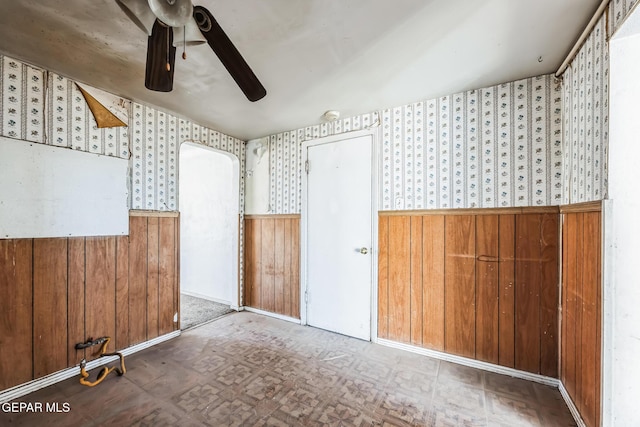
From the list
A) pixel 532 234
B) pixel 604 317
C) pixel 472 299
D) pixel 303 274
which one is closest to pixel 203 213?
pixel 303 274

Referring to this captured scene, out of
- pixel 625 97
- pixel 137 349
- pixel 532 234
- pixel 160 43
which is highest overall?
pixel 160 43

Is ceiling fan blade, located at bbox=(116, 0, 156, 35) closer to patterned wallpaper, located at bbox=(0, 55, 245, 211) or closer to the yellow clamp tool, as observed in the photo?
patterned wallpaper, located at bbox=(0, 55, 245, 211)

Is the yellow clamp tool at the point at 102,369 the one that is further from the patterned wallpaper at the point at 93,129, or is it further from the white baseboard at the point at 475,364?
the white baseboard at the point at 475,364

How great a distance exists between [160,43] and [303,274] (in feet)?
8.06

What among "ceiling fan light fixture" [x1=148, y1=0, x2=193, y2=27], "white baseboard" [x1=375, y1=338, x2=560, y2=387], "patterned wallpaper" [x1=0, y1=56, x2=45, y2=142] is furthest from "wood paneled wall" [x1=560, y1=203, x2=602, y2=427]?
"patterned wallpaper" [x1=0, y1=56, x2=45, y2=142]

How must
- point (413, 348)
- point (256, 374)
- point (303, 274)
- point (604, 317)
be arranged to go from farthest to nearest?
1. point (303, 274)
2. point (413, 348)
3. point (256, 374)
4. point (604, 317)

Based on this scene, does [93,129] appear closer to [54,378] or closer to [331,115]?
[54,378]

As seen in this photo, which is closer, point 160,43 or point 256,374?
point 160,43

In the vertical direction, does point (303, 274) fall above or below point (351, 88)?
below

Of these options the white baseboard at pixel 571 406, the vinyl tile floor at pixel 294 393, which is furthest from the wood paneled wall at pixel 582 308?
the vinyl tile floor at pixel 294 393

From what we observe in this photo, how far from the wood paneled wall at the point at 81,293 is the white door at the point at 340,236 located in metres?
1.51

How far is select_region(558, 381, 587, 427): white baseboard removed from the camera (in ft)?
5.01

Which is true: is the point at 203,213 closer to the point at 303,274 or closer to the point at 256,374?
the point at 303,274

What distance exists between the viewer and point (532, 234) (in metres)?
1.99
